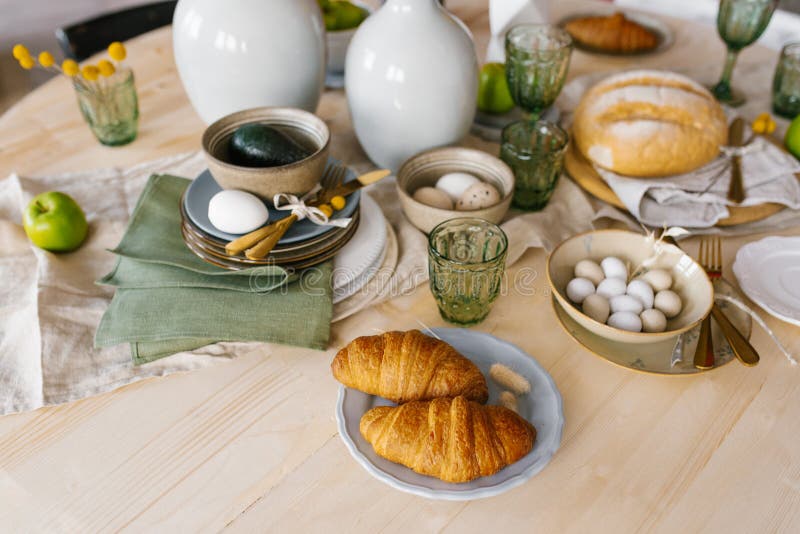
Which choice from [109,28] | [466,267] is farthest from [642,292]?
[109,28]

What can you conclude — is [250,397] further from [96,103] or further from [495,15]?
[495,15]

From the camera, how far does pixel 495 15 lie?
115cm

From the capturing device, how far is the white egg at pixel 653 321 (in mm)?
715

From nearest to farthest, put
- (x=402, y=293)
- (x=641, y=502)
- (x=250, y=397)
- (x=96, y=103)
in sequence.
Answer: (x=641, y=502) → (x=250, y=397) → (x=402, y=293) → (x=96, y=103)

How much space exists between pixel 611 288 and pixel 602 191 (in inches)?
10.9

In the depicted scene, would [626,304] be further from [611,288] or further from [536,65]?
[536,65]

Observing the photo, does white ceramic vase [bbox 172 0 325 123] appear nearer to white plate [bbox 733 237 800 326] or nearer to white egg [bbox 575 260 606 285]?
white egg [bbox 575 260 606 285]

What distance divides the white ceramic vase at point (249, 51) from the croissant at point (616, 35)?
66 cm

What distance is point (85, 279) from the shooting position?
843mm

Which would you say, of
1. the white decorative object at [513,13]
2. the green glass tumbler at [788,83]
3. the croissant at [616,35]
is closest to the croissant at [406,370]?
the white decorative object at [513,13]

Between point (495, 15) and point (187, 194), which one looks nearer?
point (187, 194)

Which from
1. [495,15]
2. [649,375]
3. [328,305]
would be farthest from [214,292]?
[495,15]

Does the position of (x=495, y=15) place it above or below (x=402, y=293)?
above

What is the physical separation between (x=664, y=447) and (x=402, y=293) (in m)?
0.35
